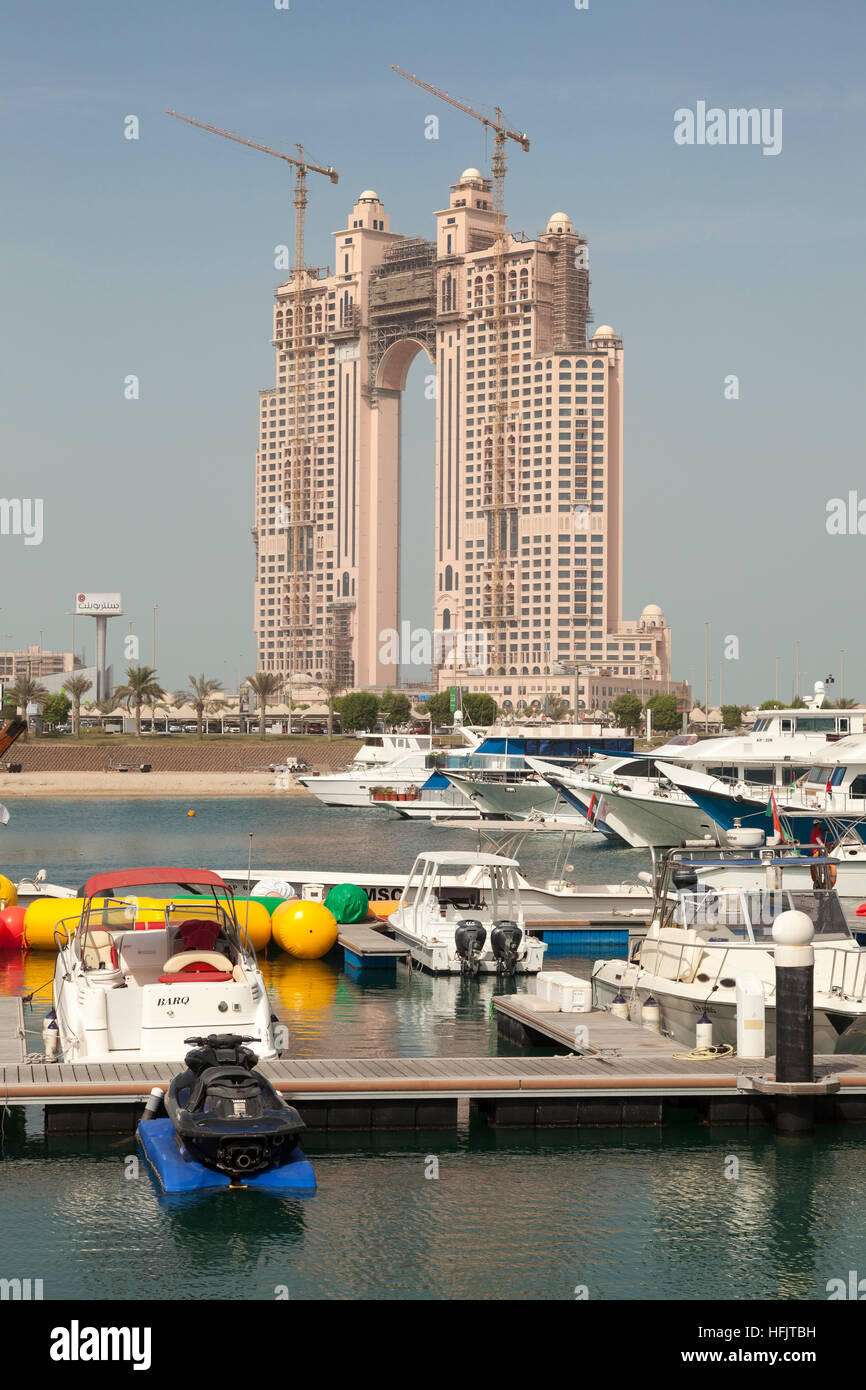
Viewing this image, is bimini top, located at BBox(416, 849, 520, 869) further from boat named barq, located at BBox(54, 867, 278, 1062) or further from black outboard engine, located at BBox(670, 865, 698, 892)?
boat named barq, located at BBox(54, 867, 278, 1062)

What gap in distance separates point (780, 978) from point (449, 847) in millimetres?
58070

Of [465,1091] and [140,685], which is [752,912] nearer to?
[465,1091]

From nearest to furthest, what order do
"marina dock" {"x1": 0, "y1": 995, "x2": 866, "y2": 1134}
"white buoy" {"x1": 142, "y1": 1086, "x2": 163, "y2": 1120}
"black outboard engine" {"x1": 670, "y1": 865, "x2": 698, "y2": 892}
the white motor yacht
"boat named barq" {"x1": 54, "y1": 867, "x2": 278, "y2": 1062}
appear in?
1. "white buoy" {"x1": 142, "y1": 1086, "x2": 163, "y2": 1120}
2. "marina dock" {"x1": 0, "y1": 995, "x2": 866, "y2": 1134}
3. "boat named barq" {"x1": 54, "y1": 867, "x2": 278, "y2": 1062}
4. "black outboard engine" {"x1": 670, "y1": 865, "x2": 698, "y2": 892}
5. the white motor yacht

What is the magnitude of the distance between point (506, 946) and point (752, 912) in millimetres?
9398

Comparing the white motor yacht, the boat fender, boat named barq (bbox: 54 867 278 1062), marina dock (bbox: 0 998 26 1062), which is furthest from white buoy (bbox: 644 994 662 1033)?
the white motor yacht

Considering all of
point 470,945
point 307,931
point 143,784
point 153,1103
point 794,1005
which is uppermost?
point 794,1005

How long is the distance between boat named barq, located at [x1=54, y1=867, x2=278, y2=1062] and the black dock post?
6895 millimetres

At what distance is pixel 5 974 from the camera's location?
3412 centimetres

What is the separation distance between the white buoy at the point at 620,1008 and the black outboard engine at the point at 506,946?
Result: 6.78 metres

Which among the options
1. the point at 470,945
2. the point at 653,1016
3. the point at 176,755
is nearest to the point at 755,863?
the point at 653,1016

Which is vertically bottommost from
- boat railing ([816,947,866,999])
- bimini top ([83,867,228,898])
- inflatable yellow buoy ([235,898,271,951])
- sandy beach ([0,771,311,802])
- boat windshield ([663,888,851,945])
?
sandy beach ([0,771,311,802])

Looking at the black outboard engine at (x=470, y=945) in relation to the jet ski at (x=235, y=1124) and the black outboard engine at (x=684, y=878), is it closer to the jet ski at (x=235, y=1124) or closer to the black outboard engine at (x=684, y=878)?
the black outboard engine at (x=684, y=878)

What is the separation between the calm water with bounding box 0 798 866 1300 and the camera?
1658cm

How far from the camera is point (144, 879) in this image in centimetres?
2534
